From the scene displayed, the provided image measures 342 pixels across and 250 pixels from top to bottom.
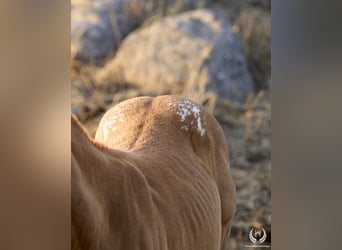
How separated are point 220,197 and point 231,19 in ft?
3.16

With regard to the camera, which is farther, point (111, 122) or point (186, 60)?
point (186, 60)

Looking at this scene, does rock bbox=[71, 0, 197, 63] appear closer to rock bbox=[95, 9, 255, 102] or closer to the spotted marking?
rock bbox=[95, 9, 255, 102]

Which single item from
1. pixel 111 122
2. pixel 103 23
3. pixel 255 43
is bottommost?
pixel 111 122

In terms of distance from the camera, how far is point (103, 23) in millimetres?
2916

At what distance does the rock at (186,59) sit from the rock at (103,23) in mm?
53

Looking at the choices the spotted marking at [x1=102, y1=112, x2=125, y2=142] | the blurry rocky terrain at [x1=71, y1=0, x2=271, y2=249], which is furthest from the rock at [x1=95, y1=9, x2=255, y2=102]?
the spotted marking at [x1=102, y1=112, x2=125, y2=142]

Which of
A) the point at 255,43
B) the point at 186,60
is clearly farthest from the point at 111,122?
the point at 255,43

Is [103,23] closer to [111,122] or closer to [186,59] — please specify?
[186,59]

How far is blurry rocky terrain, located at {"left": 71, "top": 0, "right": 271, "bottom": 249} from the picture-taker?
2.79 meters

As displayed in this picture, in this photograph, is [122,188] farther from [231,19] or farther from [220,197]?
[231,19]

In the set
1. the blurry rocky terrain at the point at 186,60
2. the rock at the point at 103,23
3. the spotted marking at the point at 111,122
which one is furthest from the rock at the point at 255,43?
the spotted marking at the point at 111,122

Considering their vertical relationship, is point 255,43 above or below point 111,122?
above

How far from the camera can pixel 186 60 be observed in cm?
292

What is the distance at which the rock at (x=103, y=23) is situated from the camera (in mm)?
2832
